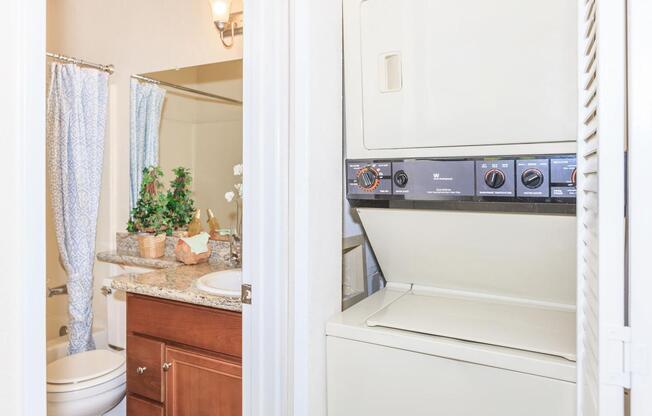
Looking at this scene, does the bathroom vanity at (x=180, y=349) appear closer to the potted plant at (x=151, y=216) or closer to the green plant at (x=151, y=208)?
the potted plant at (x=151, y=216)

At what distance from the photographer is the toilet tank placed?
2.72 meters

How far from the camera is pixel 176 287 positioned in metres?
1.75

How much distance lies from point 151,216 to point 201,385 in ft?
4.21

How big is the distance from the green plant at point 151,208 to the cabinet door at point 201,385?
3.39ft

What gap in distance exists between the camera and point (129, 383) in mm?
1848

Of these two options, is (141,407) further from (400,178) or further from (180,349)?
(400,178)

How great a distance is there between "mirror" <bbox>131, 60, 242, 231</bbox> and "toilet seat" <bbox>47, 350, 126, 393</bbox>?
847 mm

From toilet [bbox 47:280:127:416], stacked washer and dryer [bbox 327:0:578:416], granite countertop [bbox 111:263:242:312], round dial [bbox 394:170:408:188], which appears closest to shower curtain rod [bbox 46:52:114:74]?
toilet [bbox 47:280:127:416]

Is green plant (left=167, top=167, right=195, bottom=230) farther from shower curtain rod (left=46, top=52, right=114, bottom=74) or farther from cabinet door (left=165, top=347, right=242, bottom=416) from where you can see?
cabinet door (left=165, top=347, right=242, bottom=416)
